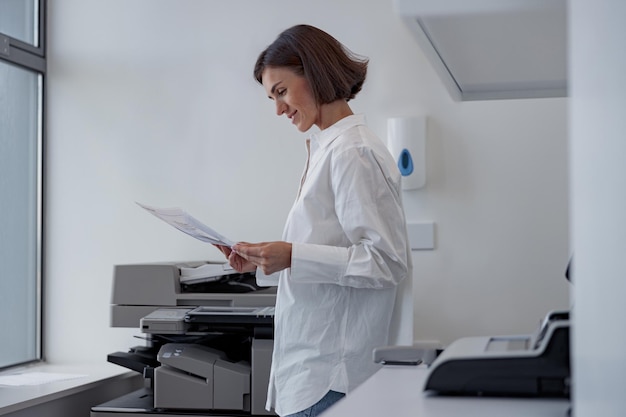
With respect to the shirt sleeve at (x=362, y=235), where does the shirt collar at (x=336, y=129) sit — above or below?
above

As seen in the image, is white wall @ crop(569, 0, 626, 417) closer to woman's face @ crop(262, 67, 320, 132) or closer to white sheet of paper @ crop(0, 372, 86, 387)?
woman's face @ crop(262, 67, 320, 132)

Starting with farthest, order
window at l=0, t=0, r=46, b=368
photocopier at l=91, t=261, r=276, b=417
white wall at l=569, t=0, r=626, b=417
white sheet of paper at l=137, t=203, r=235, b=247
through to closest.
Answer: window at l=0, t=0, r=46, b=368
photocopier at l=91, t=261, r=276, b=417
white sheet of paper at l=137, t=203, r=235, b=247
white wall at l=569, t=0, r=626, b=417

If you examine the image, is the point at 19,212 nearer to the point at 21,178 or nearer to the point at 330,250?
the point at 21,178

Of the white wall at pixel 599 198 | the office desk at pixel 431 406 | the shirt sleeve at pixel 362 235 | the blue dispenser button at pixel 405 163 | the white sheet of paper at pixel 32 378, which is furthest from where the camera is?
the blue dispenser button at pixel 405 163

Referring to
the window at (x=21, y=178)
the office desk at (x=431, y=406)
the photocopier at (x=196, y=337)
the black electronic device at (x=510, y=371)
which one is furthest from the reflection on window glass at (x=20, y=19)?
the black electronic device at (x=510, y=371)

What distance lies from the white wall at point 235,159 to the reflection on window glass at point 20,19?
0.08 meters

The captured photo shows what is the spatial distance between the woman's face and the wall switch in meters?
1.21

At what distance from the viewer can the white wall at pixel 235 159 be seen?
3.06m

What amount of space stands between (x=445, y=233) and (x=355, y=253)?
1.38 m

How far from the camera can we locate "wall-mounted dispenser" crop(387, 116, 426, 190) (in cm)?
309

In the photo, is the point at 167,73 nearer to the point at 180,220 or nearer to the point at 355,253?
the point at 180,220

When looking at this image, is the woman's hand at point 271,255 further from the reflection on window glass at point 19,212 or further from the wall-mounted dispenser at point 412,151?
the reflection on window glass at point 19,212

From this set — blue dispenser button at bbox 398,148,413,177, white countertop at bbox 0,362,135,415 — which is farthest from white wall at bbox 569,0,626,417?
blue dispenser button at bbox 398,148,413,177

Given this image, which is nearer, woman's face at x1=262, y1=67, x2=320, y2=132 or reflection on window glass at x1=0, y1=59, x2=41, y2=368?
woman's face at x1=262, y1=67, x2=320, y2=132
